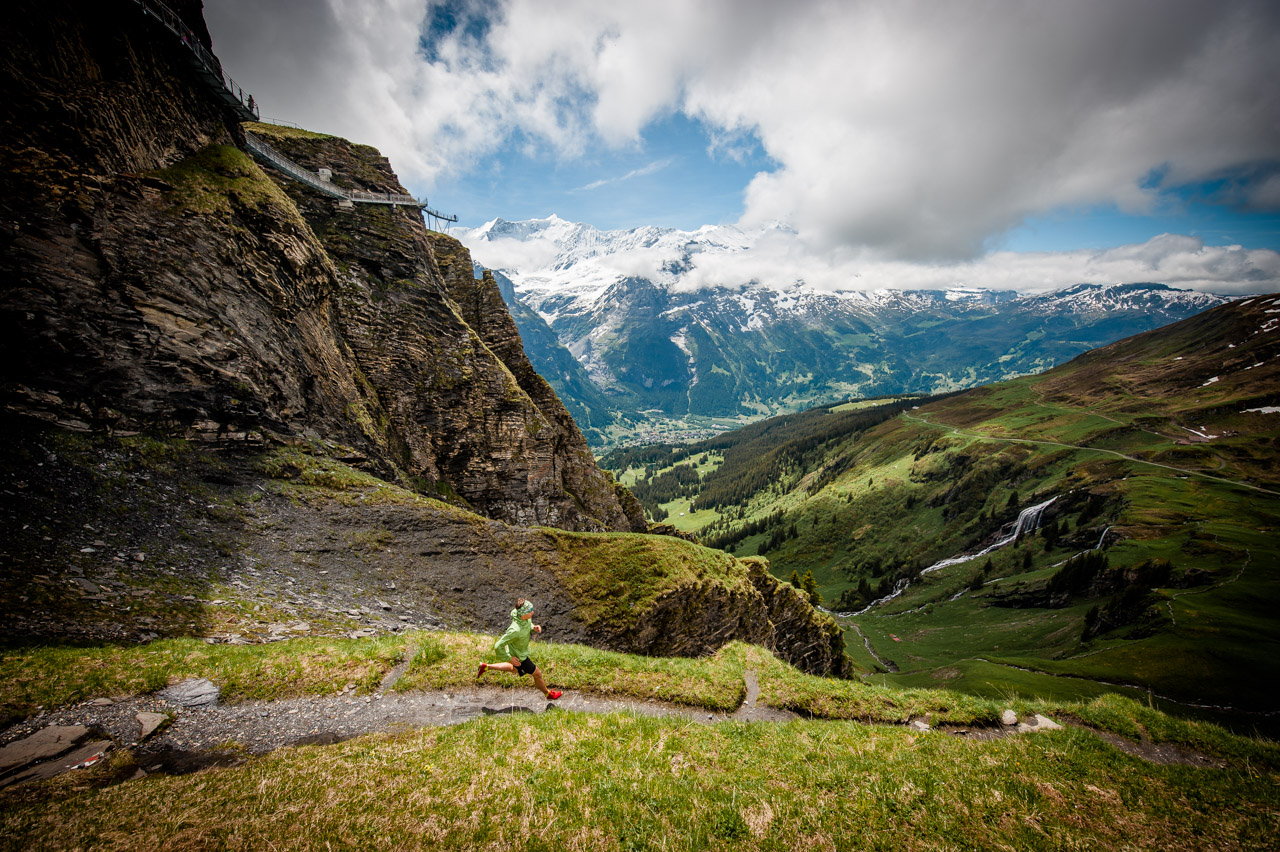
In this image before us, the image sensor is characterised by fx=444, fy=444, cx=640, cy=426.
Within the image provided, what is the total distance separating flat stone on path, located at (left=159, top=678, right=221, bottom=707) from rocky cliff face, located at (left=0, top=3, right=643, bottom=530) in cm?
1639

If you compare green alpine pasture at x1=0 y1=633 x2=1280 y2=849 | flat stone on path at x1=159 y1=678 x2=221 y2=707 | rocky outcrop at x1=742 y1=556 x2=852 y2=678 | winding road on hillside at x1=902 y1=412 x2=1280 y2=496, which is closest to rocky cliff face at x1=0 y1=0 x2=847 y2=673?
rocky outcrop at x1=742 y1=556 x2=852 y2=678

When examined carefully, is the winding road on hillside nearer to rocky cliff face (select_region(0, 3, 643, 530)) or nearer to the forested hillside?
the forested hillside

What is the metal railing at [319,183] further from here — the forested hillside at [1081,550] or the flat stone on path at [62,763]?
the forested hillside at [1081,550]

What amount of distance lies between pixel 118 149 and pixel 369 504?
81.1ft

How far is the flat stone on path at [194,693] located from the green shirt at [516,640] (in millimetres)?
7188

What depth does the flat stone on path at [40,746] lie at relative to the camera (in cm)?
847

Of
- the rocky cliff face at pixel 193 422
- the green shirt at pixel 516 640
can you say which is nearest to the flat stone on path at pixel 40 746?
the rocky cliff face at pixel 193 422

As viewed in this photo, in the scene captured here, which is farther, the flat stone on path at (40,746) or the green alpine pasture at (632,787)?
the flat stone on path at (40,746)

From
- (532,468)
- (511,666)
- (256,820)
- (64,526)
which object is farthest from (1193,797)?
(532,468)

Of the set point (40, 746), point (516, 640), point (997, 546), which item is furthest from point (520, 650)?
point (997, 546)

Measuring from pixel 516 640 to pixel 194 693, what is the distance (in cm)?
817

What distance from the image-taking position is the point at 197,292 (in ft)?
85.9

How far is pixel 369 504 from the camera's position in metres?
27.4

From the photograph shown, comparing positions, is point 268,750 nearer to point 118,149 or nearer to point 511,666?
point 511,666
